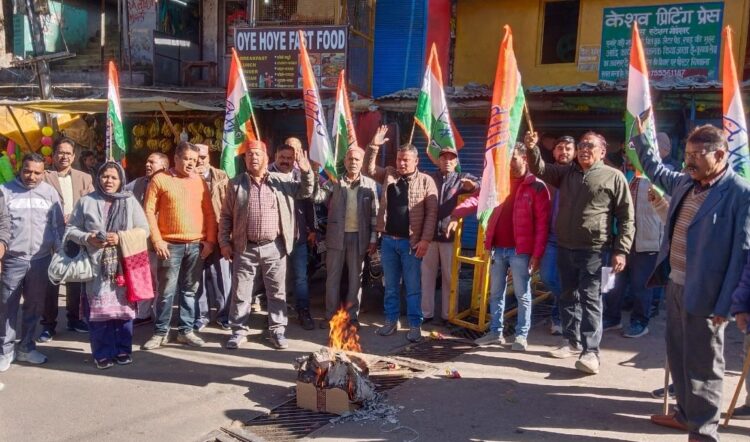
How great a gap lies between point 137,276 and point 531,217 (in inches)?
139

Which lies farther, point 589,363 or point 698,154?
point 589,363

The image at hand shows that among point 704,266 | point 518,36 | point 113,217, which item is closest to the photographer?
point 704,266

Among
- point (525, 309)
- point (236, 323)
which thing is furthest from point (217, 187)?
point (525, 309)

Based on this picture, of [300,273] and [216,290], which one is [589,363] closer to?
[300,273]

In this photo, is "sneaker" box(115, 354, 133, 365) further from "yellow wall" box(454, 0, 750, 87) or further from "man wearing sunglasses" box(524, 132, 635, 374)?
"yellow wall" box(454, 0, 750, 87)

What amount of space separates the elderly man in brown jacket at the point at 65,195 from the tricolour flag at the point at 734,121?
586cm

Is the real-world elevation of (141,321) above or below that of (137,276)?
below

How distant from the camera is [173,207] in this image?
6086 mm

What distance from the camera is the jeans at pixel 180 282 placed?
6.13 m

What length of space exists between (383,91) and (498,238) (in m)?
8.09

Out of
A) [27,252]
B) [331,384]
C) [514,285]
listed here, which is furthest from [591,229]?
[27,252]

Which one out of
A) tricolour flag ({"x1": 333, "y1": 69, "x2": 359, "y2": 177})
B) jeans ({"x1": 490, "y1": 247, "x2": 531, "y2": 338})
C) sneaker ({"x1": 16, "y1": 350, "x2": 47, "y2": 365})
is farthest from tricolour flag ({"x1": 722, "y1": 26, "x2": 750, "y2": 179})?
sneaker ({"x1": 16, "y1": 350, "x2": 47, "y2": 365})

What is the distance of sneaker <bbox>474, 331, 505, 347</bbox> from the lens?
6.19m

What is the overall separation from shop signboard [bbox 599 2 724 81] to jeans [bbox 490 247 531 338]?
21.8 feet
